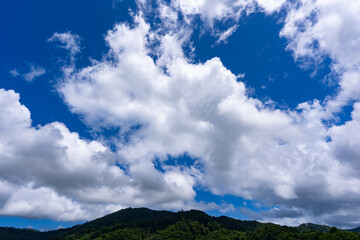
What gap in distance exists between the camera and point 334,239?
176 m

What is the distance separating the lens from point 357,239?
167m

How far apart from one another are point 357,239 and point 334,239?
14.3 meters
